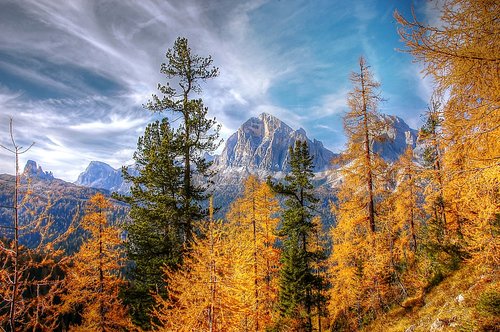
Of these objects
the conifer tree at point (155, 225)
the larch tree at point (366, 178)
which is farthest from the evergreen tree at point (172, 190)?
the larch tree at point (366, 178)

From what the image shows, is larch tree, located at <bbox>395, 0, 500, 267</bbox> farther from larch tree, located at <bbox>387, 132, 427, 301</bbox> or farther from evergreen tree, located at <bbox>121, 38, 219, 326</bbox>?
evergreen tree, located at <bbox>121, 38, 219, 326</bbox>

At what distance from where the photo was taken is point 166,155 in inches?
604

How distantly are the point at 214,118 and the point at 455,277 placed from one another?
1415 cm

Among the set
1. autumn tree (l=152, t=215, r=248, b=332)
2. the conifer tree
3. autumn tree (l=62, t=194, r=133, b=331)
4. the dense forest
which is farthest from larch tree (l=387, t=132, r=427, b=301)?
autumn tree (l=62, t=194, r=133, b=331)

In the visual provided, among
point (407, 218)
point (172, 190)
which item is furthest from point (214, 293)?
point (407, 218)

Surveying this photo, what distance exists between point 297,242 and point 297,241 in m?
0.18

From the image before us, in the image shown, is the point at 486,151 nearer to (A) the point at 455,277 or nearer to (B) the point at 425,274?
(A) the point at 455,277

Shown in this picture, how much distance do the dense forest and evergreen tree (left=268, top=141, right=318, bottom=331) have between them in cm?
10

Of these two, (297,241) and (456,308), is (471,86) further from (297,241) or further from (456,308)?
(297,241)

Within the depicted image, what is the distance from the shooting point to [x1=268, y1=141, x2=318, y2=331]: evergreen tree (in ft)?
63.6

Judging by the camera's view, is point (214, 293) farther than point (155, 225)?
No

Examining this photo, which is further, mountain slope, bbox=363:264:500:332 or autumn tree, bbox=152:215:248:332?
autumn tree, bbox=152:215:248:332

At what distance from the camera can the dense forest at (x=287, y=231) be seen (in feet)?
17.5

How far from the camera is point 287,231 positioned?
66.3ft
